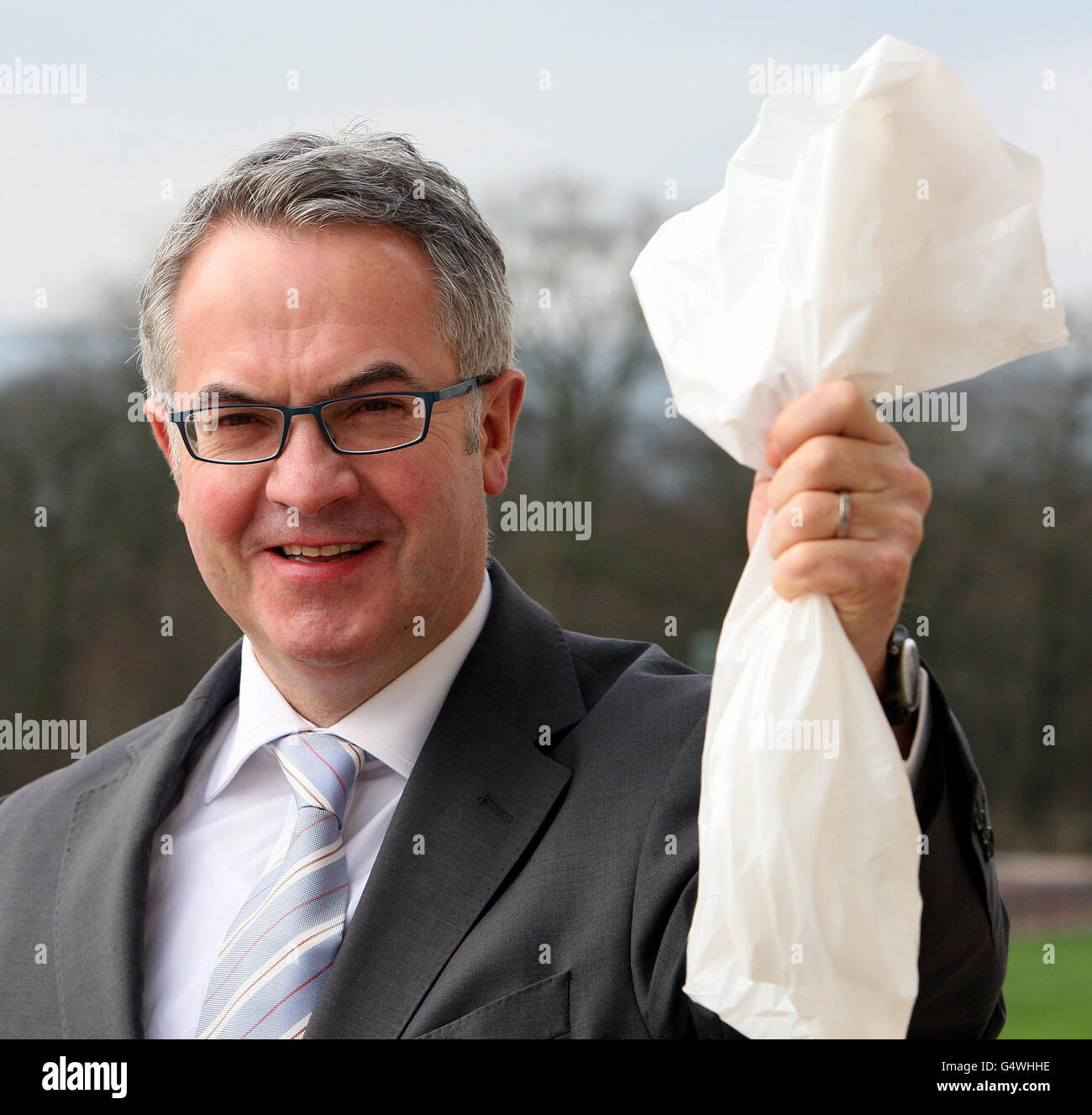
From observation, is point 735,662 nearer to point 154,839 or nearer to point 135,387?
point 154,839

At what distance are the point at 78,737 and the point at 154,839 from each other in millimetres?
13719

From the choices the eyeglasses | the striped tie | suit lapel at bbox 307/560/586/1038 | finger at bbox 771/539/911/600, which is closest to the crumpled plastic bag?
finger at bbox 771/539/911/600

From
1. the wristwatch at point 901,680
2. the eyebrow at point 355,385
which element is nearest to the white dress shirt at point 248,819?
the eyebrow at point 355,385

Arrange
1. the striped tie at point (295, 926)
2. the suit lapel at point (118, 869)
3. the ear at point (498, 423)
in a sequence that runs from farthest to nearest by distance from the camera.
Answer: the ear at point (498, 423)
the suit lapel at point (118, 869)
the striped tie at point (295, 926)

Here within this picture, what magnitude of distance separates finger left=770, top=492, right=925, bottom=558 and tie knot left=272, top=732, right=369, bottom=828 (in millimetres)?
1098

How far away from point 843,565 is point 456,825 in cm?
97

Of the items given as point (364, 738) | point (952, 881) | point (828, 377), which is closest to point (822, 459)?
point (828, 377)

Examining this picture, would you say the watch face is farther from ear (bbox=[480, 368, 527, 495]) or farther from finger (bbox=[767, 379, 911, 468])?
ear (bbox=[480, 368, 527, 495])

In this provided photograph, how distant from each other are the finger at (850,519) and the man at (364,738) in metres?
0.55

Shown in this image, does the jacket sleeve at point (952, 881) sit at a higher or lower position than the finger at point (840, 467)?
lower

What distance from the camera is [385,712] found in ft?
7.95

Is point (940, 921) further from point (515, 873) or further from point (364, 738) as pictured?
point (364, 738)

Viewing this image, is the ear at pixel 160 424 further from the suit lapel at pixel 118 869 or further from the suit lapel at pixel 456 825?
the suit lapel at pixel 456 825

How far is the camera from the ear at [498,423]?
8.57 ft
